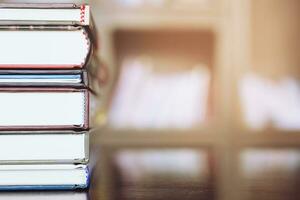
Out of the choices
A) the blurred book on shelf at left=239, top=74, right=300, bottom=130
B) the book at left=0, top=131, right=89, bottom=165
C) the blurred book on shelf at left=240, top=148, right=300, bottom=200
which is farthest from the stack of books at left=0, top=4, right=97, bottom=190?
the blurred book on shelf at left=239, top=74, right=300, bottom=130

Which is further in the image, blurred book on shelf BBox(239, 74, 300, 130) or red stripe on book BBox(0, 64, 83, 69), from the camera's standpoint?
blurred book on shelf BBox(239, 74, 300, 130)

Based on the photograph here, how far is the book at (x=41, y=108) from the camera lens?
22.2 inches

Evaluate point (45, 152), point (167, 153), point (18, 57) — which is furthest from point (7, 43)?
point (167, 153)

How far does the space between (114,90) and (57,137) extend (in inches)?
28.6

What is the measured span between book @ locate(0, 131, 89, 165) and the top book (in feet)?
0.40

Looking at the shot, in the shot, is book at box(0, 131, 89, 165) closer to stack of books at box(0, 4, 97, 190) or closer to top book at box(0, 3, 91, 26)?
stack of books at box(0, 4, 97, 190)

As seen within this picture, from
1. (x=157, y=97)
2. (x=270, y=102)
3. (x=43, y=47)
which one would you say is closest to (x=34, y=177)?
(x=43, y=47)

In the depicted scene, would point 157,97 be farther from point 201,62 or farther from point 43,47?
point 43,47

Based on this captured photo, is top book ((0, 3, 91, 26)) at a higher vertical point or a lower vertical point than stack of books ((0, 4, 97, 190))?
higher

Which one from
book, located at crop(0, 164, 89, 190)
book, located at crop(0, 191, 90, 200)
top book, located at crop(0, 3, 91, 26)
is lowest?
book, located at crop(0, 191, 90, 200)

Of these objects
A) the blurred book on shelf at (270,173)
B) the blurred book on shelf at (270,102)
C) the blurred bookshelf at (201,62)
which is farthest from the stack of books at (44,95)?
the blurred book on shelf at (270,102)

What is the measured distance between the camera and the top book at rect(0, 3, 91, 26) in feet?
1.86

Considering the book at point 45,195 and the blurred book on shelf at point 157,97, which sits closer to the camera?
the book at point 45,195

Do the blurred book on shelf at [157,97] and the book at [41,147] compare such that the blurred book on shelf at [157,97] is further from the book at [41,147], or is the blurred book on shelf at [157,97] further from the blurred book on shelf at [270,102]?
the book at [41,147]
